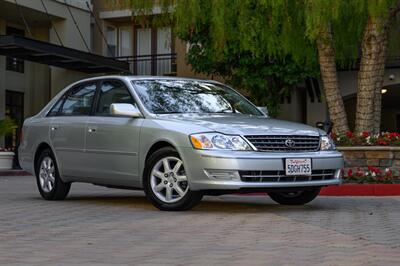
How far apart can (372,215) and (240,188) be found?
64.9 inches

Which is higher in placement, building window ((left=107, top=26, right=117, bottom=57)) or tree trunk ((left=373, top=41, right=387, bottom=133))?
building window ((left=107, top=26, right=117, bottom=57))

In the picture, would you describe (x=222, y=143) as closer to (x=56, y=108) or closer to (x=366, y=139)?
(x=56, y=108)

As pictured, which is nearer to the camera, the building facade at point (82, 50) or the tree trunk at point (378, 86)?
the tree trunk at point (378, 86)

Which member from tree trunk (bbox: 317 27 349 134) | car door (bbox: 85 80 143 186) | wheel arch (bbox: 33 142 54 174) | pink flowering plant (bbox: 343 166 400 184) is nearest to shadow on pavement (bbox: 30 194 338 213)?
car door (bbox: 85 80 143 186)

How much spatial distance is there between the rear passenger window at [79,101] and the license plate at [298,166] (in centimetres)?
306

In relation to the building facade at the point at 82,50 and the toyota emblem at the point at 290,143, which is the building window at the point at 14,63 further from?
the toyota emblem at the point at 290,143

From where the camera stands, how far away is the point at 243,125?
27.0ft

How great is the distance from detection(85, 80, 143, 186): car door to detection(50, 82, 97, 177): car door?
0.16 m

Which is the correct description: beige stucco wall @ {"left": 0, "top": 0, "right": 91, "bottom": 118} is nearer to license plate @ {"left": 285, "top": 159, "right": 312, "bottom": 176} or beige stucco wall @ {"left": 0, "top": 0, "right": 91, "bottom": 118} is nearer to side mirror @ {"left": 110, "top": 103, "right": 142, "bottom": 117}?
side mirror @ {"left": 110, "top": 103, "right": 142, "bottom": 117}

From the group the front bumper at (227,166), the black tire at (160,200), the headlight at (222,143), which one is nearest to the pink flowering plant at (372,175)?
the front bumper at (227,166)

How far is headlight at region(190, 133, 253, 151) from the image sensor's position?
792cm

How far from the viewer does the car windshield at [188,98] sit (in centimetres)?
898

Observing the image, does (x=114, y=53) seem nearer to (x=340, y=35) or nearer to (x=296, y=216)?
(x=340, y=35)

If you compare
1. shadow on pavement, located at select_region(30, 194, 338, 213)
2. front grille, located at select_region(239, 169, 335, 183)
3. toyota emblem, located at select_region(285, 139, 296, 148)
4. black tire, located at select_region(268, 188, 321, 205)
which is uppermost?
toyota emblem, located at select_region(285, 139, 296, 148)
